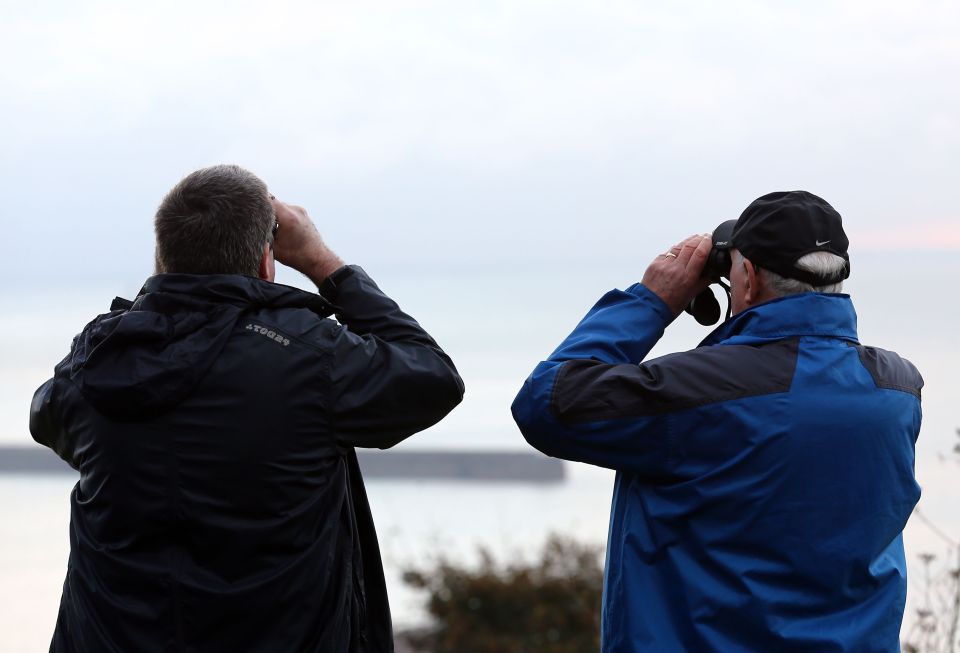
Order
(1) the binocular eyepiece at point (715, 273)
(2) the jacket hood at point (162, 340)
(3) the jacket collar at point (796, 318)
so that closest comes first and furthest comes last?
(2) the jacket hood at point (162, 340) < (3) the jacket collar at point (796, 318) < (1) the binocular eyepiece at point (715, 273)

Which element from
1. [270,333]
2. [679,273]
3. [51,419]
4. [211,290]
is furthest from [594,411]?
[51,419]

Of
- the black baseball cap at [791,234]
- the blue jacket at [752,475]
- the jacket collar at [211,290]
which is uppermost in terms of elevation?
the black baseball cap at [791,234]

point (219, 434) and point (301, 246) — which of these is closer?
point (219, 434)

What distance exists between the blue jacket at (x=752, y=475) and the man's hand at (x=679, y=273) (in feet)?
0.60

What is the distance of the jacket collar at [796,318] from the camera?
1956 millimetres

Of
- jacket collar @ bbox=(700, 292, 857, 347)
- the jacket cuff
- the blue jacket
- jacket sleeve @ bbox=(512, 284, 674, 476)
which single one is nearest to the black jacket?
jacket sleeve @ bbox=(512, 284, 674, 476)

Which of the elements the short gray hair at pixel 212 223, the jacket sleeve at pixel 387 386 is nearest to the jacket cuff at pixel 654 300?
the jacket sleeve at pixel 387 386

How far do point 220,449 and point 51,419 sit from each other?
36 cm

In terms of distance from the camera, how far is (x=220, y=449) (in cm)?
187

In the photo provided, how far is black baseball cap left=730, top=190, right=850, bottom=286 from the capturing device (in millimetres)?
1971

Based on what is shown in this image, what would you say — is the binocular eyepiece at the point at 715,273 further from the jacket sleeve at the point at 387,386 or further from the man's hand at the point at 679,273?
the jacket sleeve at the point at 387,386

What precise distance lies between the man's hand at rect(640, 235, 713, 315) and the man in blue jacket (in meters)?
0.13

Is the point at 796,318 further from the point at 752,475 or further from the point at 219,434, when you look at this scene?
the point at 219,434

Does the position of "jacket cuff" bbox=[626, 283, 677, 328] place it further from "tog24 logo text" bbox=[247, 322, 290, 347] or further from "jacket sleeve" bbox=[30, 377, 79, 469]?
"jacket sleeve" bbox=[30, 377, 79, 469]
